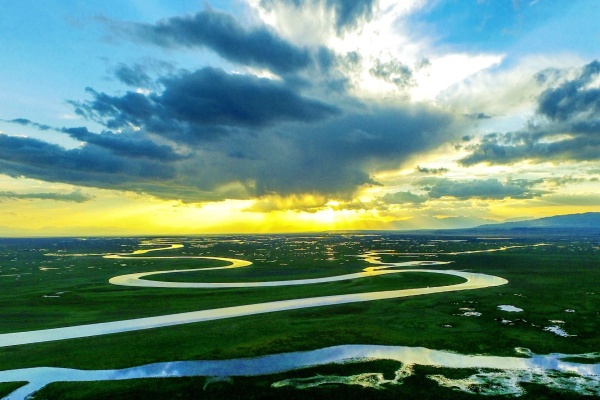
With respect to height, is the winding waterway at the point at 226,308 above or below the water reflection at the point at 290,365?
above

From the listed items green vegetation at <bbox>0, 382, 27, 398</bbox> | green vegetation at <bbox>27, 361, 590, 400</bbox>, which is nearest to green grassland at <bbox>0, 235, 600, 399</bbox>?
green vegetation at <bbox>27, 361, 590, 400</bbox>

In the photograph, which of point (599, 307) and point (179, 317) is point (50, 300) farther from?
point (599, 307)

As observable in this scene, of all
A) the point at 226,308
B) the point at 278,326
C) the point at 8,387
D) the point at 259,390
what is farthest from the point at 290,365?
the point at 226,308

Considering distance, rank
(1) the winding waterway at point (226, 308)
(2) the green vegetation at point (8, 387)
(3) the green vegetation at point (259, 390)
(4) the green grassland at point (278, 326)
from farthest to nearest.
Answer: (1) the winding waterway at point (226, 308) < (4) the green grassland at point (278, 326) < (2) the green vegetation at point (8, 387) < (3) the green vegetation at point (259, 390)

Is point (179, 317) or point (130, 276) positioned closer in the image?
point (179, 317)

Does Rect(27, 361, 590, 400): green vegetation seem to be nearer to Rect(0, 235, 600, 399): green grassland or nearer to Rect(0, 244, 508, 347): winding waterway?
Rect(0, 235, 600, 399): green grassland

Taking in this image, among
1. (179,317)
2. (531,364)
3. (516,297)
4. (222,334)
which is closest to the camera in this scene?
(531,364)

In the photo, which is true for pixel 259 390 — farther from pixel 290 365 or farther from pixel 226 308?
pixel 226 308

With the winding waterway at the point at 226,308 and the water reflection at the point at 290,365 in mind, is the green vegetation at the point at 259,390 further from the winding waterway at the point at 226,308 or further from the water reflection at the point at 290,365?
the winding waterway at the point at 226,308

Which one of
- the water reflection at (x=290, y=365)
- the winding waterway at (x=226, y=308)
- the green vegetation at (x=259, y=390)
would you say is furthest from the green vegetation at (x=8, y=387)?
the winding waterway at (x=226, y=308)

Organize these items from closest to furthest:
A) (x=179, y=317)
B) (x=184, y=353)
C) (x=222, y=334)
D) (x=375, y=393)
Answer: (x=375, y=393), (x=184, y=353), (x=222, y=334), (x=179, y=317)

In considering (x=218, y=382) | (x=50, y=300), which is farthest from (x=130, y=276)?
(x=218, y=382)
